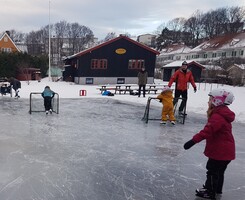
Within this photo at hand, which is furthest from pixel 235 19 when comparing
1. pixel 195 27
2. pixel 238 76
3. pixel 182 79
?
pixel 182 79

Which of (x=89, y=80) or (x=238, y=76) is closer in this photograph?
A: (x=238, y=76)

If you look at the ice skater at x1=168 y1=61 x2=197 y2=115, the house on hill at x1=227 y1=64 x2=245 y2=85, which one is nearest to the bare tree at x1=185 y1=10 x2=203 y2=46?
the house on hill at x1=227 y1=64 x2=245 y2=85

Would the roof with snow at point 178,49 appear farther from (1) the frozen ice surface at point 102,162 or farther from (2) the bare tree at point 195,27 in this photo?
(1) the frozen ice surface at point 102,162

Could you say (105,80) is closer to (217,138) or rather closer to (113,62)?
(113,62)

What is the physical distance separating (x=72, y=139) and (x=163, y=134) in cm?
222

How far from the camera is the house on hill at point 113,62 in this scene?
27.7m

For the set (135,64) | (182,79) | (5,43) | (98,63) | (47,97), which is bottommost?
(47,97)

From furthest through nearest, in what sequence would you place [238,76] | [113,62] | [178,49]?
[178,49] → [113,62] → [238,76]

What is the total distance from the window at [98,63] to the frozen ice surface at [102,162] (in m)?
21.1

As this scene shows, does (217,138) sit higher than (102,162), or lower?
higher

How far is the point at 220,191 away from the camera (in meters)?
3.32

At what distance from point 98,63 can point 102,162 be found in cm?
2451

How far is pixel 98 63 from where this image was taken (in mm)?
28141

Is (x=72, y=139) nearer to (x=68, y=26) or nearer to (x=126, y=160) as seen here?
(x=126, y=160)
